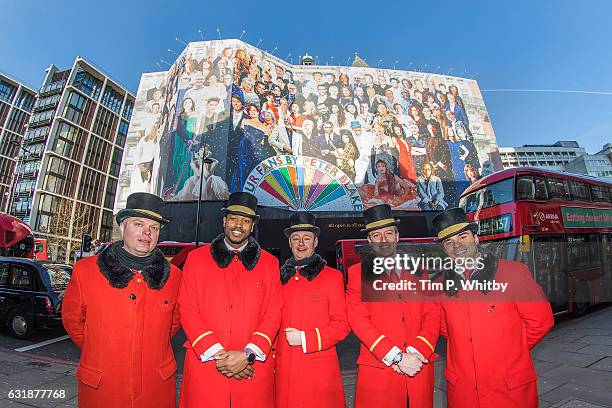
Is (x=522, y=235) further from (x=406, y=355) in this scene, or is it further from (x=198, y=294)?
(x=198, y=294)

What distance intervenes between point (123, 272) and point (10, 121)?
2777 inches

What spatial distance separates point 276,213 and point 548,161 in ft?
291

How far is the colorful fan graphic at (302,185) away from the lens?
2167 centimetres

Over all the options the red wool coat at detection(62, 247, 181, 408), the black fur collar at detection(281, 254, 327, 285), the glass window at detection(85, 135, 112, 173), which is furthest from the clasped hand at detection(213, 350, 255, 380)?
the glass window at detection(85, 135, 112, 173)

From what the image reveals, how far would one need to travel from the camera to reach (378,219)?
2.78 metres

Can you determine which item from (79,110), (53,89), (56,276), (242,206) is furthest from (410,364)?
(53,89)

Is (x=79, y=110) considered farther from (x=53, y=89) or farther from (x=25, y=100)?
(x=25, y=100)

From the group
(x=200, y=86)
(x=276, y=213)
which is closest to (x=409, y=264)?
(x=276, y=213)

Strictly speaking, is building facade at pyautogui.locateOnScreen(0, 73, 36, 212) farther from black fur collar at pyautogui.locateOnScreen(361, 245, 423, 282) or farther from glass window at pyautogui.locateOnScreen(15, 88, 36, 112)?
black fur collar at pyautogui.locateOnScreen(361, 245, 423, 282)

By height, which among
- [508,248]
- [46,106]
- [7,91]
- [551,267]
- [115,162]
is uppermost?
[7,91]

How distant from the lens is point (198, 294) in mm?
2475

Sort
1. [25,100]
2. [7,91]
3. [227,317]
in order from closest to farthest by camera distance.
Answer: [227,317] < [7,91] < [25,100]

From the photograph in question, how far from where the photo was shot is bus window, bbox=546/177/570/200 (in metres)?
8.77

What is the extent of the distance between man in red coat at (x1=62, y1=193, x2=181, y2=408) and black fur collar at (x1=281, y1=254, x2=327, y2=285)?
95cm
